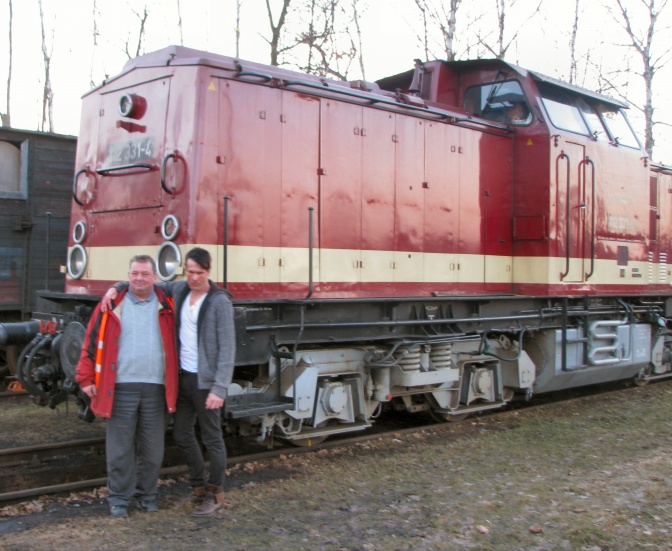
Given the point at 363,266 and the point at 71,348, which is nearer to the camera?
the point at 71,348

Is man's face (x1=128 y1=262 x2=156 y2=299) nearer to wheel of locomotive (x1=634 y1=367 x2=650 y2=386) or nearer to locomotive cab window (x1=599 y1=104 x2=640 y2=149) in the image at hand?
locomotive cab window (x1=599 y1=104 x2=640 y2=149)

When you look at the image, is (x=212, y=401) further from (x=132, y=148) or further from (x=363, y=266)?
(x=132, y=148)

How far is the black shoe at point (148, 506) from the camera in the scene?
15.5 feet

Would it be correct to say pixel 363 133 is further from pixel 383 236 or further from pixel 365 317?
pixel 365 317

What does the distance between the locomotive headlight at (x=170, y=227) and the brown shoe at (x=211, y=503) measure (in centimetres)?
200

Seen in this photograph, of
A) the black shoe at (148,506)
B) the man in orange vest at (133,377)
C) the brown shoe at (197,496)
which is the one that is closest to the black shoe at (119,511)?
the man in orange vest at (133,377)

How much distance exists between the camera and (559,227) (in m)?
8.05

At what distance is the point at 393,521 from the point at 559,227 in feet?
15.4

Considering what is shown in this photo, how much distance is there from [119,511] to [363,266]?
3.12m

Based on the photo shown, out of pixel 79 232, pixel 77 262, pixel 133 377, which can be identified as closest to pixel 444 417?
pixel 133 377

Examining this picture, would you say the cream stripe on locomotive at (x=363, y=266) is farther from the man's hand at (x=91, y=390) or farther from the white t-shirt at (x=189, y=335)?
the man's hand at (x=91, y=390)

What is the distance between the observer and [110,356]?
15.0 feet

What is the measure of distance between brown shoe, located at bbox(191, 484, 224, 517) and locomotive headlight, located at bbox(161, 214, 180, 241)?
78.6 inches

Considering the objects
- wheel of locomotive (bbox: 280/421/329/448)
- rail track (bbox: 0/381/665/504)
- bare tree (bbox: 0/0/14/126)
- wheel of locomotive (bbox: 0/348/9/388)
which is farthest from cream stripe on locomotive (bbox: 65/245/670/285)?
bare tree (bbox: 0/0/14/126)
